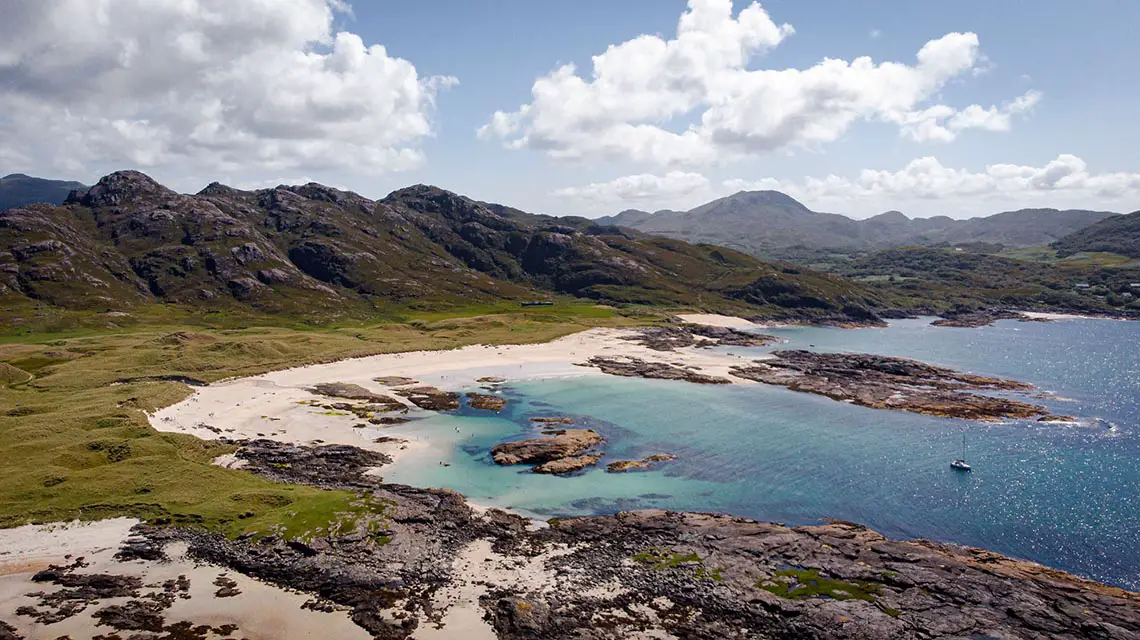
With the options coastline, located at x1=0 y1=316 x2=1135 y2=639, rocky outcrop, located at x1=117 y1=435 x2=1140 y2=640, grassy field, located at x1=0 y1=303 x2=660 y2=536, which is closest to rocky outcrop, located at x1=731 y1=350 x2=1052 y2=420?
coastline, located at x1=0 y1=316 x2=1135 y2=639

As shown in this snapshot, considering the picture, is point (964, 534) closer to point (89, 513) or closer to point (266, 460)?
point (266, 460)

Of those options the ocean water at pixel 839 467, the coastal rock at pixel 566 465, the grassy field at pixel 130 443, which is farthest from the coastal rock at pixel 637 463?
the grassy field at pixel 130 443

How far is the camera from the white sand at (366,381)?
78500 millimetres

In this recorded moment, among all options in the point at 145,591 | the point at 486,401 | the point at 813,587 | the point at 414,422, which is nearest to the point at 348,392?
the point at 414,422

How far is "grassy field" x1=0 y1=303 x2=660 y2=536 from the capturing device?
50688 mm

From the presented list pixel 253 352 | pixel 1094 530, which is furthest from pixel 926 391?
pixel 253 352

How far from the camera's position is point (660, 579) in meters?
43.2

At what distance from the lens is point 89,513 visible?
165ft

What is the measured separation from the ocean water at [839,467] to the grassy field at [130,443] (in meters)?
16.2

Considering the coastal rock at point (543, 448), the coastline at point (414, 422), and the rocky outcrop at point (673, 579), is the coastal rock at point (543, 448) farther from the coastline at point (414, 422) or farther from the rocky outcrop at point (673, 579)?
the rocky outcrop at point (673, 579)

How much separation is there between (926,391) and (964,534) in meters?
65.9

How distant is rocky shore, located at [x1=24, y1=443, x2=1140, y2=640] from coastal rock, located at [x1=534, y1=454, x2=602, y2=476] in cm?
1493

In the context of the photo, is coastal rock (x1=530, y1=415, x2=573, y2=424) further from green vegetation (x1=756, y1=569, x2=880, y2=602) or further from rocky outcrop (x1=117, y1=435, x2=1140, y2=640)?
green vegetation (x1=756, y1=569, x2=880, y2=602)

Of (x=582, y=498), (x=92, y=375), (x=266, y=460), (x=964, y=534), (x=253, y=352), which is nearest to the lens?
(x=964, y=534)
